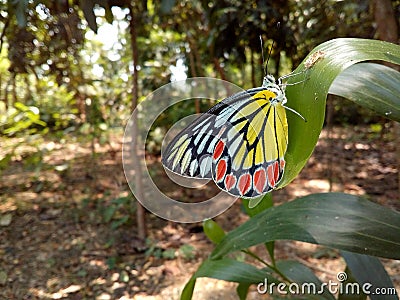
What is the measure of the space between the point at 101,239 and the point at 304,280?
1175mm

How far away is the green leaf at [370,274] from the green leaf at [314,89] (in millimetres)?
478

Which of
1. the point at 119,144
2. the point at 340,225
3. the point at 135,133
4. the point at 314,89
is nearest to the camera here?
the point at 314,89

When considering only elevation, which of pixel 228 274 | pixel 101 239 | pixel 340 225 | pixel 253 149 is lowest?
pixel 101 239

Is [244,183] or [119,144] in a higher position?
[119,144]

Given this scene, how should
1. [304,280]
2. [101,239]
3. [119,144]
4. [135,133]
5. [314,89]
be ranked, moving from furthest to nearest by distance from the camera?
[119,144] → [101,239] → [135,133] → [304,280] → [314,89]

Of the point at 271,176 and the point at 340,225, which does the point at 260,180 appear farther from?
the point at 340,225

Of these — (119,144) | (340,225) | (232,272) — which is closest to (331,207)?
(340,225)

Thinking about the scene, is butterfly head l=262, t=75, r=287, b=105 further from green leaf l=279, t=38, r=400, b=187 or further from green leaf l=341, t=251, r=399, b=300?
green leaf l=341, t=251, r=399, b=300

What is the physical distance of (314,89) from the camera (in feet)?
1.25

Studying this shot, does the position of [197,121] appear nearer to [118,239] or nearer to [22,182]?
[118,239]

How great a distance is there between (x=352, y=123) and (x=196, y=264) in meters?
Result: 3.30

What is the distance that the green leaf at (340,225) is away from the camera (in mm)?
528

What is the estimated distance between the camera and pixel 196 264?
165 centimetres

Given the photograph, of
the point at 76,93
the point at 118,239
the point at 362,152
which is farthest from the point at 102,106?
the point at 362,152
